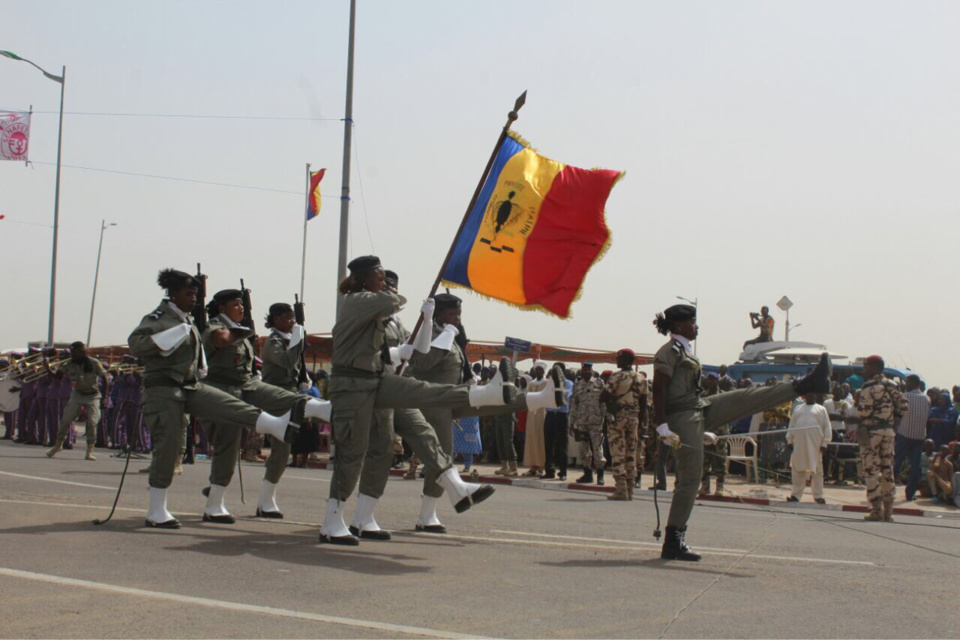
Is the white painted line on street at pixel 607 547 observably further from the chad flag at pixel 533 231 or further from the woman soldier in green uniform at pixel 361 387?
the chad flag at pixel 533 231

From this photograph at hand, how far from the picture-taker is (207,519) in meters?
9.67

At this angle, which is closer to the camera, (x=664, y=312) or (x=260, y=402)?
(x=664, y=312)

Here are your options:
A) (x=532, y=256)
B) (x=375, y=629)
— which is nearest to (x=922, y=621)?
(x=375, y=629)

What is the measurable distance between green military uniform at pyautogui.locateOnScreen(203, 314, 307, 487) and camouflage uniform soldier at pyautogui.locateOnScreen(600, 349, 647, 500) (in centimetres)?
693

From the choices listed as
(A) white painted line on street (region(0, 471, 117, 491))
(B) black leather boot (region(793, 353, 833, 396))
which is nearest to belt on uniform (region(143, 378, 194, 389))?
(A) white painted line on street (region(0, 471, 117, 491))

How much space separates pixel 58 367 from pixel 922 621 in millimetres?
21992

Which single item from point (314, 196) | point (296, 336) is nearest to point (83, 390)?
point (296, 336)

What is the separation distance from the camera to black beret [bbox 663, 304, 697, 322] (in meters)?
8.53

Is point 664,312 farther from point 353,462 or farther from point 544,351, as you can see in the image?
point 544,351

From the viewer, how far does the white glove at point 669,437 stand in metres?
8.08

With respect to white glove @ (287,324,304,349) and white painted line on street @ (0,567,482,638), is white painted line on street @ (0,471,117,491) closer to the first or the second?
white glove @ (287,324,304,349)

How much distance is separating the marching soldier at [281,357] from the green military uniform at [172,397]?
105cm

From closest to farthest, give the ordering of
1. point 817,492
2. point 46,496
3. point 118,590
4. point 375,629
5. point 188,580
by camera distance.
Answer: point 375,629
point 118,590
point 188,580
point 46,496
point 817,492

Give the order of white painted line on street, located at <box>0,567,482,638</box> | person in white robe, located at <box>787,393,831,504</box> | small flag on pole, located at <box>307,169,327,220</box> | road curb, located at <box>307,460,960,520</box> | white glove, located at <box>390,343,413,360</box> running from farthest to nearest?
small flag on pole, located at <box>307,169,327,220</box>, person in white robe, located at <box>787,393,831,504</box>, road curb, located at <box>307,460,960,520</box>, white glove, located at <box>390,343,413,360</box>, white painted line on street, located at <box>0,567,482,638</box>
